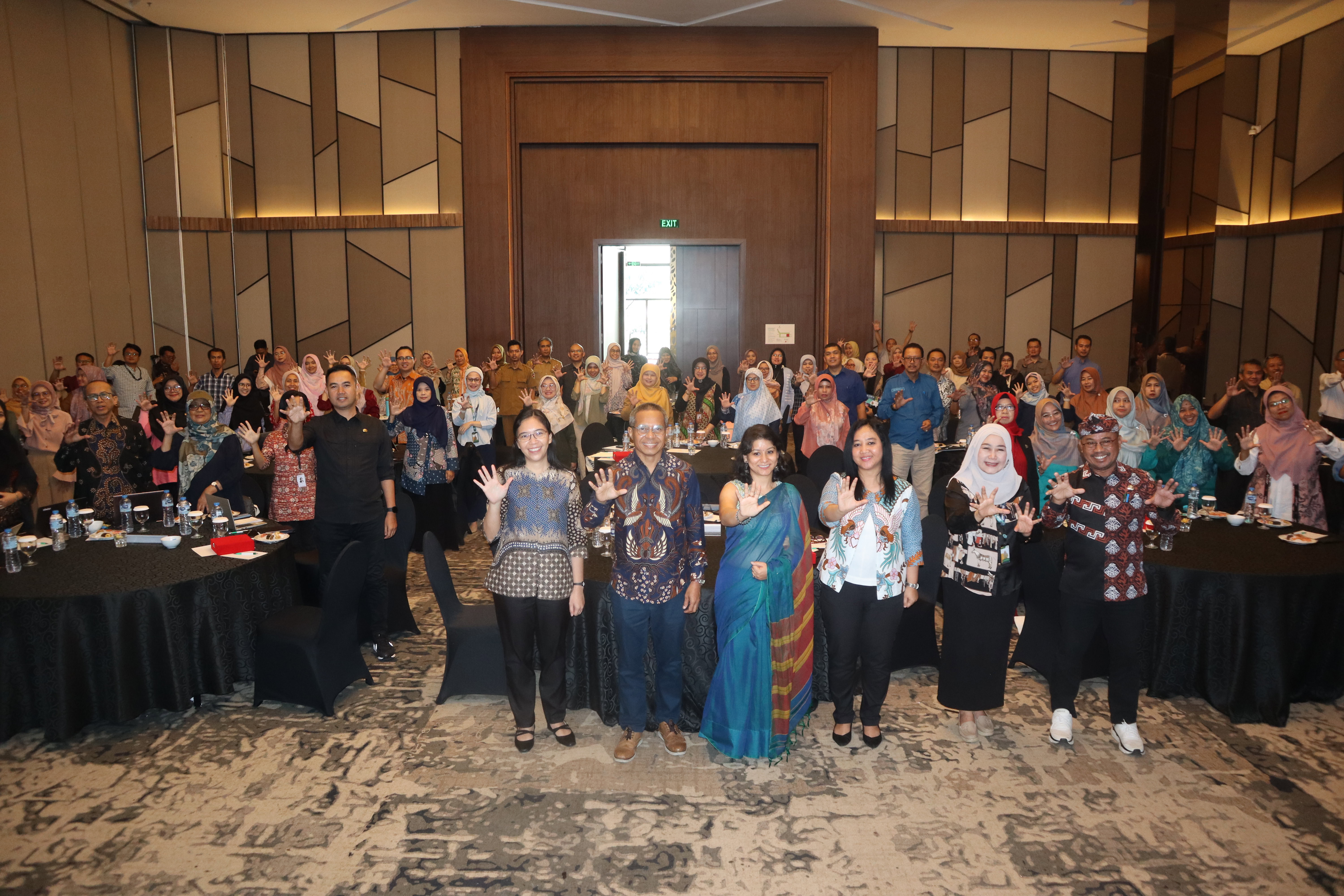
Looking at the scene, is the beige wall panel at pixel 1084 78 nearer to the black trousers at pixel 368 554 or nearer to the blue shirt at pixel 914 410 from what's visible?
the blue shirt at pixel 914 410

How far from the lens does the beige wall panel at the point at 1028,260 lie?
13.8 metres

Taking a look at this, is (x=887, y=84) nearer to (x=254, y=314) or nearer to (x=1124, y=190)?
(x=1124, y=190)

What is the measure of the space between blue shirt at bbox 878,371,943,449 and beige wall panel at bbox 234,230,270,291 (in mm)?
10608

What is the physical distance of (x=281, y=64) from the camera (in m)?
13.1

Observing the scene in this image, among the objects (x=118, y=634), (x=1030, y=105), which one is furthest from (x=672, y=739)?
(x=1030, y=105)

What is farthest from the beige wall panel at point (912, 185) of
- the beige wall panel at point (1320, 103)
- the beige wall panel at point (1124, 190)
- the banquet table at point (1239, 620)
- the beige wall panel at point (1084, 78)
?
the banquet table at point (1239, 620)

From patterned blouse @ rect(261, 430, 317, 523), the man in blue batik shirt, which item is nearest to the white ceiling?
the man in blue batik shirt

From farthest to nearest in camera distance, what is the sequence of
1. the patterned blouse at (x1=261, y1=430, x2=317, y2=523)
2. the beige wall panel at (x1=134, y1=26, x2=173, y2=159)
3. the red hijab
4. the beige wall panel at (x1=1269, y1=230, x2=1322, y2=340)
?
1. the beige wall panel at (x1=134, y1=26, x2=173, y2=159)
2. the beige wall panel at (x1=1269, y1=230, x2=1322, y2=340)
3. the patterned blouse at (x1=261, y1=430, x2=317, y2=523)
4. the red hijab

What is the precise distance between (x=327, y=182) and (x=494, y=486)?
11257 millimetres

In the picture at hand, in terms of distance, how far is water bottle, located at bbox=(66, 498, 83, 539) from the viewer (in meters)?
5.27

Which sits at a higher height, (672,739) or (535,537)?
(535,537)

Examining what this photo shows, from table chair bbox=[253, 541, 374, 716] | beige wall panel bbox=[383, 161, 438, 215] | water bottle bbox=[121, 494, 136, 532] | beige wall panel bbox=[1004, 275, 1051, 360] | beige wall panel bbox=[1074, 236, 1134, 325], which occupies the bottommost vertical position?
table chair bbox=[253, 541, 374, 716]

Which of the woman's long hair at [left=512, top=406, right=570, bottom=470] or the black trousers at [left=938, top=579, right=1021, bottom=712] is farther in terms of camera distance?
the black trousers at [left=938, top=579, right=1021, bottom=712]

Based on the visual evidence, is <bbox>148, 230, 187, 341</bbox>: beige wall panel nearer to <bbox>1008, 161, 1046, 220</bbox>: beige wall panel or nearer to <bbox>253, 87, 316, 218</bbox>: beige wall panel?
<bbox>253, 87, 316, 218</bbox>: beige wall panel
